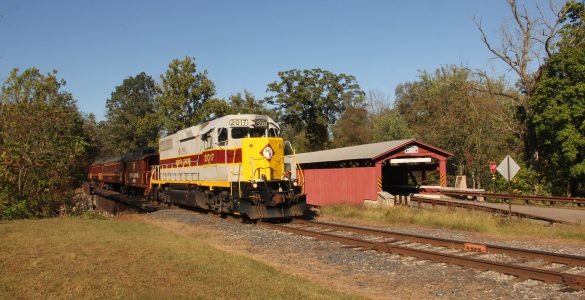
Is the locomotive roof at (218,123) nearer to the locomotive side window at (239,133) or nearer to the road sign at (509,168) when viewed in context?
the locomotive side window at (239,133)

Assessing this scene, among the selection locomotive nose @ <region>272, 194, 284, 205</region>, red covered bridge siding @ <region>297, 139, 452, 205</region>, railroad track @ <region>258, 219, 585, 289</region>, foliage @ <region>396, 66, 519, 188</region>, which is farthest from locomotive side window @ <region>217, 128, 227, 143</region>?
foliage @ <region>396, 66, 519, 188</region>

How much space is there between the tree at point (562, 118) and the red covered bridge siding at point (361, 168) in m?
7.84

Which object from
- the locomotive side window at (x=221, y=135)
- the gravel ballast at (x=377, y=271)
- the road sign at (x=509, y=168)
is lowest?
the gravel ballast at (x=377, y=271)

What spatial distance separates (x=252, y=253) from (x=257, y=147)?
5.85 meters

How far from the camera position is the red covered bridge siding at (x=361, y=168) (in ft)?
79.6

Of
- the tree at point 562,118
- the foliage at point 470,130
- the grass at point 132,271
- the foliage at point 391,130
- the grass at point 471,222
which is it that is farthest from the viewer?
the foliage at point 391,130

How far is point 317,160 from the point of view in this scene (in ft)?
94.4

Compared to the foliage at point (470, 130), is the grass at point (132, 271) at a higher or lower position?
lower

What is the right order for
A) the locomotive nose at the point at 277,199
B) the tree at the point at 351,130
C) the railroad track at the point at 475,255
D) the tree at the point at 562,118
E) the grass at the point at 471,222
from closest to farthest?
the railroad track at the point at 475,255 → the grass at the point at 471,222 → the locomotive nose at the point at 277,199 → the tree at the point at 562,118 → the tree at the point at 351,130

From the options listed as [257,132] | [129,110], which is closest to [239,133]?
[257,132]

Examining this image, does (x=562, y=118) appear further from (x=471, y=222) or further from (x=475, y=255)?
(x=475, y=255)

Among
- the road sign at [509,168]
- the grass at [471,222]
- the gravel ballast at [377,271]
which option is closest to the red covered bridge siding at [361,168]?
the grass at [471,222]

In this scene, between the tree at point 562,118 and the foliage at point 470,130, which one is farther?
the foliage at point 470,130

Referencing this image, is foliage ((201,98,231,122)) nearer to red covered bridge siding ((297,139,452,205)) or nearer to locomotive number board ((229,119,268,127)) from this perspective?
red covered bridge siding ((297,139,452,205))
